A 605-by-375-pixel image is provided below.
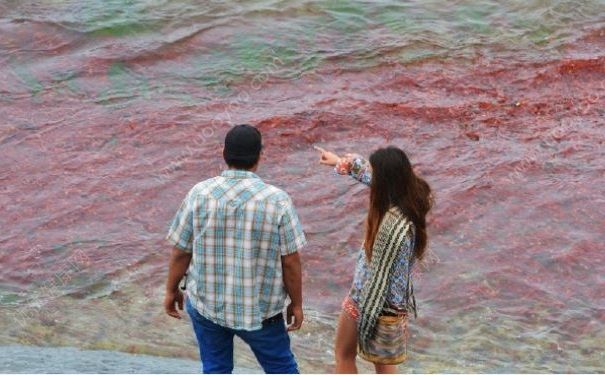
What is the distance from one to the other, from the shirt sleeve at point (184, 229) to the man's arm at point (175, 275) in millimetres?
37

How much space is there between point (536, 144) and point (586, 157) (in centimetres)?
47

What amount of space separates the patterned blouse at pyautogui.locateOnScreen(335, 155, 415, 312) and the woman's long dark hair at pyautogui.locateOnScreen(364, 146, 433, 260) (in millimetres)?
119

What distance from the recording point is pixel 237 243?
3.90m

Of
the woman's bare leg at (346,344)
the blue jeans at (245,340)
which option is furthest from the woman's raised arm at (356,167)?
the blue jeans at (245,340)

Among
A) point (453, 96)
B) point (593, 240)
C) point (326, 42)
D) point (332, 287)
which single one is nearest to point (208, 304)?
point (332, 287)

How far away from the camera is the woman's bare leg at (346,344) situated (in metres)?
4.34

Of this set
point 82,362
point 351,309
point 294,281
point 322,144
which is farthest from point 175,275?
point 322,144

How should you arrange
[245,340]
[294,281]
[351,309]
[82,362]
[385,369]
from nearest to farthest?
[294,281] → [245,340] → [351,309] → [385,369] → [82,362]

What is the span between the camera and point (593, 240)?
7.26 metres

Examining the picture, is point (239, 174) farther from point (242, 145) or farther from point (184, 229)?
point (184, 229)

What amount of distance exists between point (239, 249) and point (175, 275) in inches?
14.8

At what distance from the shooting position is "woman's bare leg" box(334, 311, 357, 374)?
4340mm

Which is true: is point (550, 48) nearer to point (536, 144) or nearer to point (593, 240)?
point (536, 144)

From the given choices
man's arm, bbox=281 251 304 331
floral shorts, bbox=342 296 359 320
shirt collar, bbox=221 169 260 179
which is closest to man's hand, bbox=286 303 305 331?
man's arm, bbox=281 251 304 331
